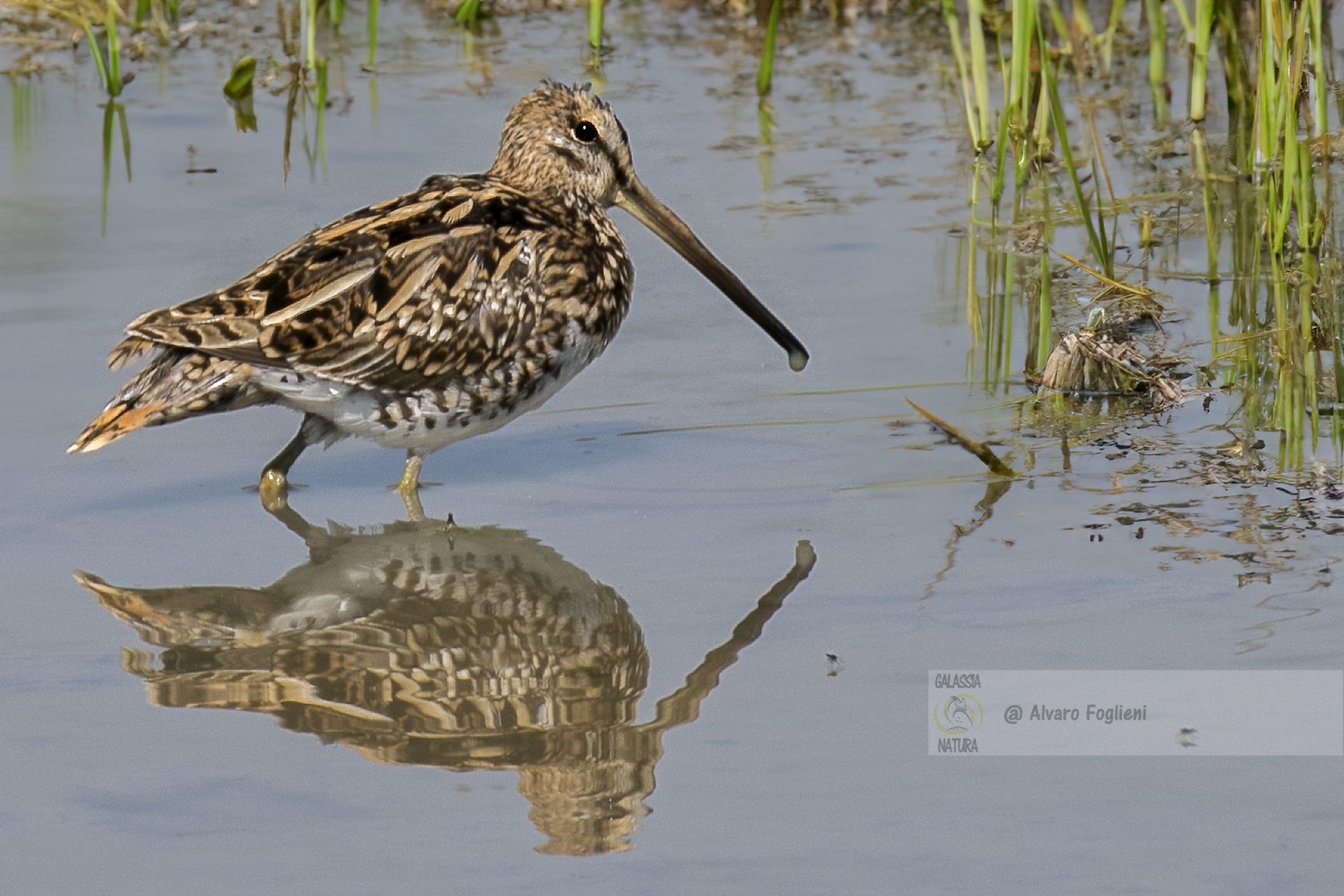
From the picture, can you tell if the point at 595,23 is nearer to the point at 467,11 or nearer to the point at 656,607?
the point at 467,11

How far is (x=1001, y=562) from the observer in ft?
16.2

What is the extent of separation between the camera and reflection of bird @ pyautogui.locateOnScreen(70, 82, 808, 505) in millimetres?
5469

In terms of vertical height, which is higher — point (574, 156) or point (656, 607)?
point (574, 156)

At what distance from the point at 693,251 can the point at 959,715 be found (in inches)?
107

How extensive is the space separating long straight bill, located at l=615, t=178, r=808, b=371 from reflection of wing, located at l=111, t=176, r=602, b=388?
727 millimetres

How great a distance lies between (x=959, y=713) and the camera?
4.08 m

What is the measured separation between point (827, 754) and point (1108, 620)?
37.0 inches

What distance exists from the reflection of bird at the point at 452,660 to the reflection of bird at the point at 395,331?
41cm

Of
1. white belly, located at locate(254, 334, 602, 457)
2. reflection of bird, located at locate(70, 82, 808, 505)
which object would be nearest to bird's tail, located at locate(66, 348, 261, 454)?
reflection of bird, located at locate(70, 82, 808, 505)

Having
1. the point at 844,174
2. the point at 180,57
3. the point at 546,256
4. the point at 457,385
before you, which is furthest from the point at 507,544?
the point at 180,57

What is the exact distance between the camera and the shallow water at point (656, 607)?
3607 mm

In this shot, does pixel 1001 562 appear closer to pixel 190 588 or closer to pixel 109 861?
pixel 190 588

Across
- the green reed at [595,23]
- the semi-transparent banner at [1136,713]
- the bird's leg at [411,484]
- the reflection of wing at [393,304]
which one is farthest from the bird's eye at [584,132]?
the green reed at [595,23]

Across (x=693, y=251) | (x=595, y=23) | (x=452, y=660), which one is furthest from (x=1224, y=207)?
(x=452, y=660)
